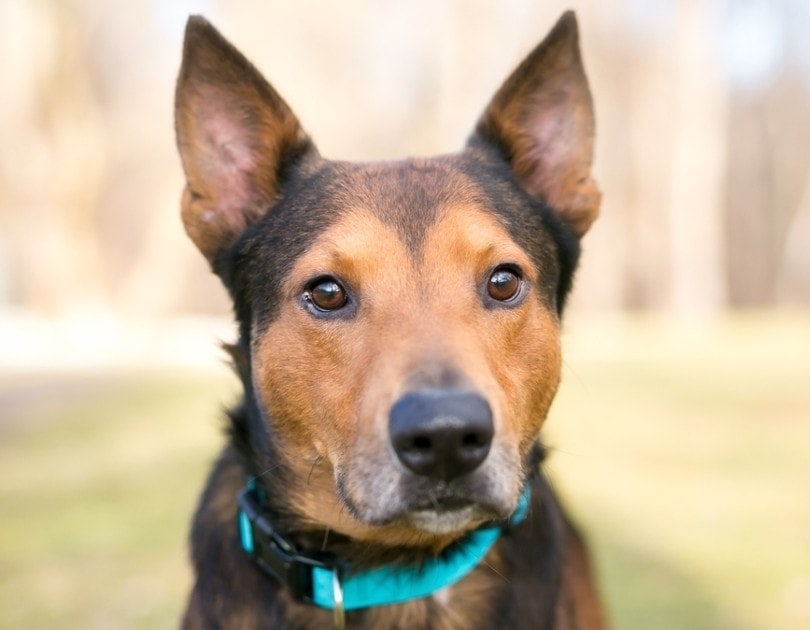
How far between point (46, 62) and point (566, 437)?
1935 centimetres

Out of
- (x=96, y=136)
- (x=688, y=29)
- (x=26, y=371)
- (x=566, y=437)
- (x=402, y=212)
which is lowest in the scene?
(x=26, y=371)

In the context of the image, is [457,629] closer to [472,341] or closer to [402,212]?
[472,341]

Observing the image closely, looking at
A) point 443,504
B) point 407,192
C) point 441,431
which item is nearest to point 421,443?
point 441,431

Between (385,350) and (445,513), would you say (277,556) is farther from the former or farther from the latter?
(385,350)

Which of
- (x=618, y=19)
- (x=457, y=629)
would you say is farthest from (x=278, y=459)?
(x=618, y=19)

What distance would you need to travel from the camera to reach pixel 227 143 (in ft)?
13.4

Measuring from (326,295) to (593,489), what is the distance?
24.2ft

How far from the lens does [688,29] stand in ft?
94.5

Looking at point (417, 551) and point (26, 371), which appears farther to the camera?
point (26, 371)

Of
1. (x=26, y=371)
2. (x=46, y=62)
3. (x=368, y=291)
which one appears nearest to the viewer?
(x=368, y=291)

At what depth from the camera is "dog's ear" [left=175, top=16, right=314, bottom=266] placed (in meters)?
3.93

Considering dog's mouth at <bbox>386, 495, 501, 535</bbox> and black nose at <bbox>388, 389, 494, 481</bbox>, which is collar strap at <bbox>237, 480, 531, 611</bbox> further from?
black nose at <bbox>388, 389, 494, 481</bbox>

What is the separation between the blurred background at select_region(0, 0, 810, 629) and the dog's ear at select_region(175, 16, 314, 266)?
0.34 metres

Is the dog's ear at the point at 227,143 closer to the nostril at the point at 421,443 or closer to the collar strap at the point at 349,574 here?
the collar strap at the point at 349,574
